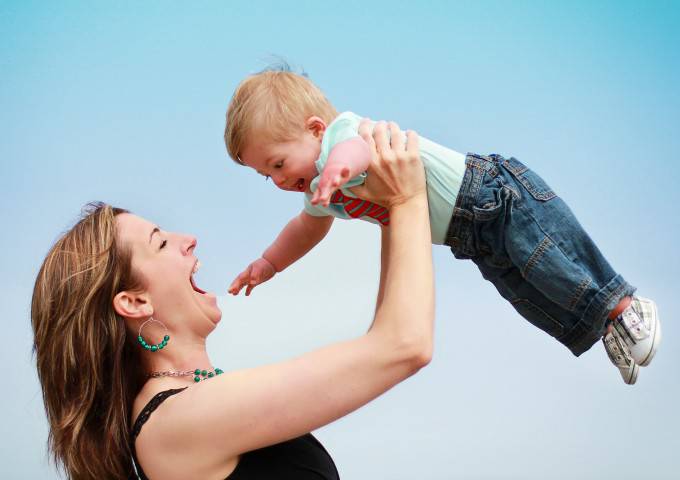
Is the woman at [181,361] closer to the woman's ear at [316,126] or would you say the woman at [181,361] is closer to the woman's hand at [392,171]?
the woman's hand at [392,171]

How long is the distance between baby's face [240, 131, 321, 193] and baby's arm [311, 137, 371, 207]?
0.27 metres

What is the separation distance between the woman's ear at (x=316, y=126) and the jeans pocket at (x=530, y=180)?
56cm

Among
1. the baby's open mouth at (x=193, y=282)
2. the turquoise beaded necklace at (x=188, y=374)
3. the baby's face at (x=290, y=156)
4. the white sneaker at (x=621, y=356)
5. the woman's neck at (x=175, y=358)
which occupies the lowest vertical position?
the white sneaker at (x=621, y=356)

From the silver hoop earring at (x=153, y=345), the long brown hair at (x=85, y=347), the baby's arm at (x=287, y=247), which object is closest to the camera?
the long brown hair at (x=85, y=347)

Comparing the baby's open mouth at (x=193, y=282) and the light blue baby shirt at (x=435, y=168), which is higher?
the light blue baby shirt at (x=435, y=168)

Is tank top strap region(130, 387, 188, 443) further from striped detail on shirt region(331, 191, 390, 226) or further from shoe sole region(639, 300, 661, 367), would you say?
shoe sole region(639, 300, 661, 367)

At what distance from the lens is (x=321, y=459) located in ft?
7.30

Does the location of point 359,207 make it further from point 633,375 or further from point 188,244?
point 633,375

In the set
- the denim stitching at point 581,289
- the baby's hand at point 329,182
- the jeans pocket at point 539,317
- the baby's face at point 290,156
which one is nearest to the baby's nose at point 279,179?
the baby's face at point 290,156

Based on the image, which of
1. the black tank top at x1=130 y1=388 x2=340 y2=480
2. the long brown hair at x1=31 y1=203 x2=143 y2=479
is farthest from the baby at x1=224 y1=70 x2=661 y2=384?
the black tank top at x1=130 y1=388 x2=340 y2=480

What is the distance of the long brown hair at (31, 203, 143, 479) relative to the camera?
2.17m

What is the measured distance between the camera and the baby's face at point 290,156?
92.0 inches

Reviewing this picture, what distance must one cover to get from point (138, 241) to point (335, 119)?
676mm

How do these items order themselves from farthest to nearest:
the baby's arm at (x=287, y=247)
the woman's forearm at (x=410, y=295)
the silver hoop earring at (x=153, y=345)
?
the baby's arm at (x=287, y=247), the silver hoop earring at (x=153, y=345), the woman's forearm at (x=410, y=295)
